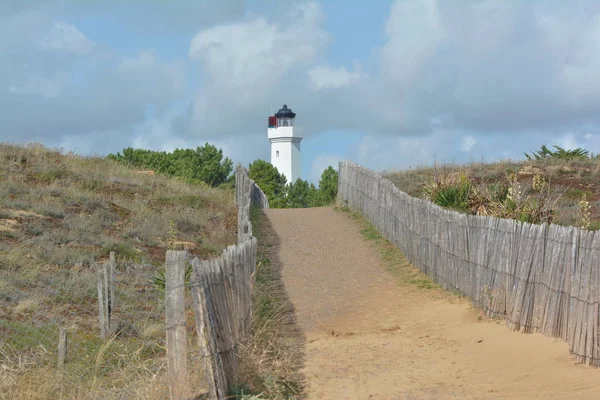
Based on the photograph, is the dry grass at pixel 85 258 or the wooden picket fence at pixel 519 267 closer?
the dry grass at pixel 85 258

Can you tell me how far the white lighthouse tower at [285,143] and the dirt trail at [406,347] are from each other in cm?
5435

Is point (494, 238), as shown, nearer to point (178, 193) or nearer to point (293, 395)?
point (293, 395)

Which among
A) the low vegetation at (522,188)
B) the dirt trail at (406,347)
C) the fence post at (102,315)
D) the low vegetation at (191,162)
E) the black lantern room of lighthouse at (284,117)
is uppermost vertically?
the black lantern room of lighthouse at (284,117)

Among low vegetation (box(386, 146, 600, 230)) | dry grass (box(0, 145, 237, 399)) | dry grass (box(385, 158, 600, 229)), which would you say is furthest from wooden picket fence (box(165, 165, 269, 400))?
dry grass (box(385, 158, 600, 229))

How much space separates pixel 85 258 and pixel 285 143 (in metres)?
56.8

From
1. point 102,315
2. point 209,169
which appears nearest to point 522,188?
point 102,315

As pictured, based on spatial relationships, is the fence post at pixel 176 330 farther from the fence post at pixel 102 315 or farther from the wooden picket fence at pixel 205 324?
the fence post at pixel 102 315

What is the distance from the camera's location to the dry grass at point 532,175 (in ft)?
79.8

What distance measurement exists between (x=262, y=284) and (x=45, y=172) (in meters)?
12.7

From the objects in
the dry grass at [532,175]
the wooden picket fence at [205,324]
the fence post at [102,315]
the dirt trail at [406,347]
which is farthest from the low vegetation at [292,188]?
the wooden picket fence at [205,324]

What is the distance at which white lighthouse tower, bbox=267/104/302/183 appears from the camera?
237 ft

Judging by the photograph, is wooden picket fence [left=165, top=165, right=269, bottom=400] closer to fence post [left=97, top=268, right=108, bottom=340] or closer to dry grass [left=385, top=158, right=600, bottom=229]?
fence post [left=97, top=268, right=108, bottom=340]

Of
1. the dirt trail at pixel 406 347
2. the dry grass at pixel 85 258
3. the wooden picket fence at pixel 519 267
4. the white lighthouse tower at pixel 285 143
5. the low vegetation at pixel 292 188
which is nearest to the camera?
the dry grass at pixel 85 258

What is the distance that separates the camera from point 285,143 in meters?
72.6
